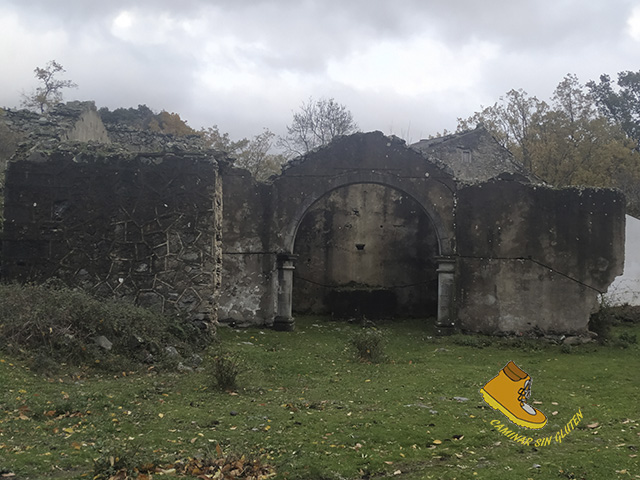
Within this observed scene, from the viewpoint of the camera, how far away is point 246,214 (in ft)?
41.8

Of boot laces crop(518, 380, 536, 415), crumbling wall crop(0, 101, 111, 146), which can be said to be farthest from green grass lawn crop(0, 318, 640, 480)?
crumbling wall crop(0, 101, 111, 146)

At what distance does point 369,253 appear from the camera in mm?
16344

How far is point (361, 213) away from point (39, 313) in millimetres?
10732

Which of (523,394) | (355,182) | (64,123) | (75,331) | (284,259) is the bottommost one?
(523,394)

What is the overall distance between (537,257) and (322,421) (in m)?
8.16

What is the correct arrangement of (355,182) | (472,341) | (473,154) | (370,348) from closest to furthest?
(370,348), (472,341), (355,182), (473,154)

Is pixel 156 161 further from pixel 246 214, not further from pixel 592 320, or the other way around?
pixel 592 320

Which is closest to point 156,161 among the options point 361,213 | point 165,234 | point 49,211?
point 165,234

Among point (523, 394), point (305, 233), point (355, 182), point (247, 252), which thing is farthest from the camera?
point (305, 233)

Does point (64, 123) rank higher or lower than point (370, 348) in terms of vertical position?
higher

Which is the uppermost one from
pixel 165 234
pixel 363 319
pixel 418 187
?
pixel 418 187

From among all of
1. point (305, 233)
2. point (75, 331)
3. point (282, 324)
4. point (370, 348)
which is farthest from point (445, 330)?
point (75, 331)

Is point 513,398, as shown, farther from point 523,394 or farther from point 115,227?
point 115,227

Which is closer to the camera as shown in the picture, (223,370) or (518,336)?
(223,370)
